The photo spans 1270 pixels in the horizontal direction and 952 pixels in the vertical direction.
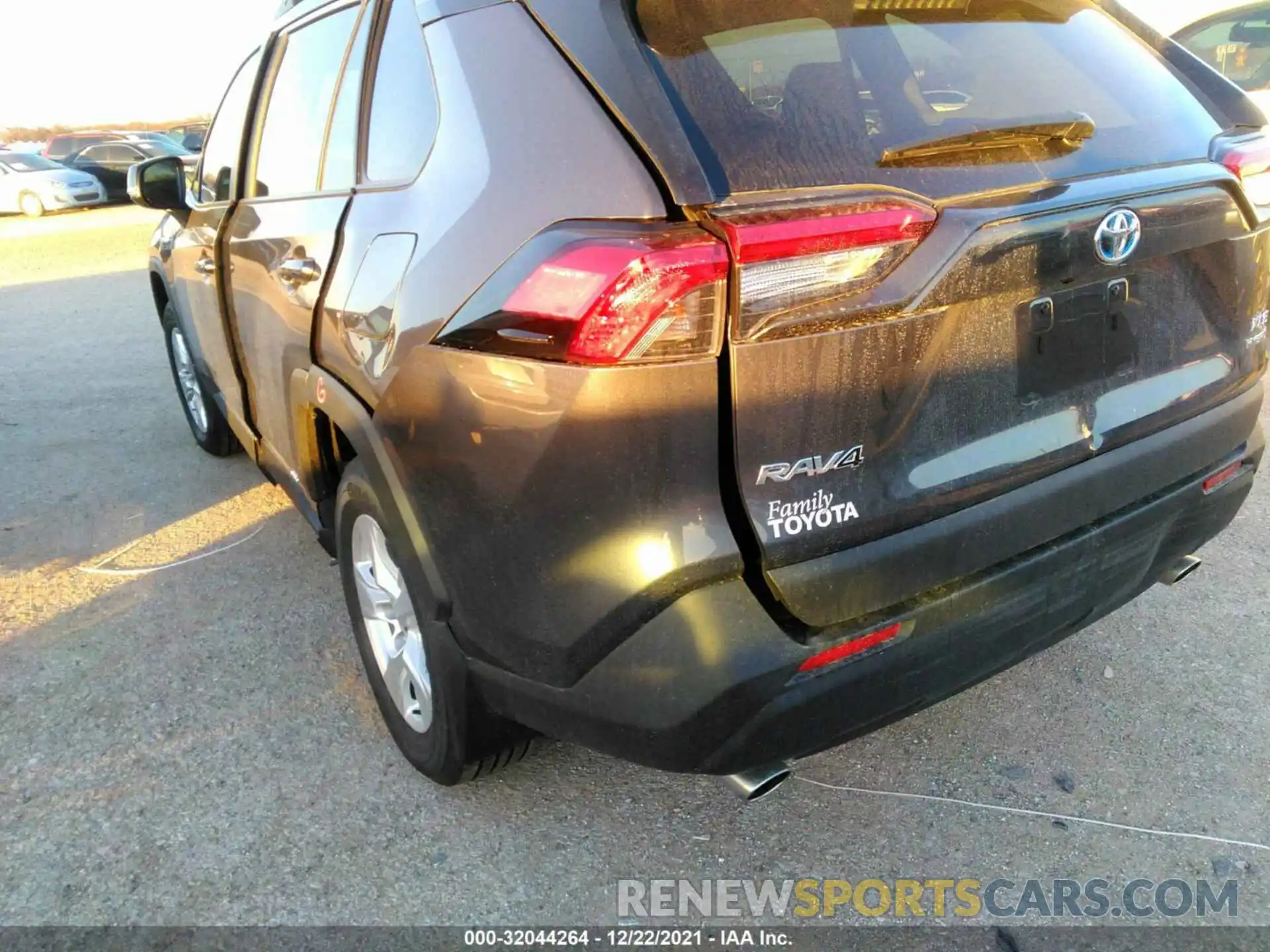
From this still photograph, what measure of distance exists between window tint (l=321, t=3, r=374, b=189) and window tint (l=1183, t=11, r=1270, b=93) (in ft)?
21.1

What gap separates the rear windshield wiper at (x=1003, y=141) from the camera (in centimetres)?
176

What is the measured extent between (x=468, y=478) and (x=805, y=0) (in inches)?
43.7

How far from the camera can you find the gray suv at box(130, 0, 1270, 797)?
1.64m

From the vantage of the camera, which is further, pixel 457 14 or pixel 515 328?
pixel 457 14

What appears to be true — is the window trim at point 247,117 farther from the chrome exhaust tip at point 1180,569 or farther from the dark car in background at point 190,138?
the dark car in background at point 190,138

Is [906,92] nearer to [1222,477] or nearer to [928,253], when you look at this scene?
[928,253]

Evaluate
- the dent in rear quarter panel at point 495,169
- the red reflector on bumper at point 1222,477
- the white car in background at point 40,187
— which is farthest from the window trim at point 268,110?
the white car in background at point 40,187

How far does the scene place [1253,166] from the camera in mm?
2182

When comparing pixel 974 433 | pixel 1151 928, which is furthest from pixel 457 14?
pixel 1151 928

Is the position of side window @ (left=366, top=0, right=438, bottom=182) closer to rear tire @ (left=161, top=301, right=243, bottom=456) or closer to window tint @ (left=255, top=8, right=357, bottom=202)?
window tint @ (left=255, top=8, right=357, bottom=202)

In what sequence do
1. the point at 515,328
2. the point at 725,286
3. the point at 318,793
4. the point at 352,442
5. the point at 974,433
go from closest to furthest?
the point at 725,286 < the point at 515,328 < the point at 974,433 < the point at 352,442 < the point at 318,793

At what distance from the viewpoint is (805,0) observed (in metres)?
1.92

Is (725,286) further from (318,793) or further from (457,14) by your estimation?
(318,793)

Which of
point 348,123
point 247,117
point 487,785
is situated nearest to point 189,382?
point 247,117
